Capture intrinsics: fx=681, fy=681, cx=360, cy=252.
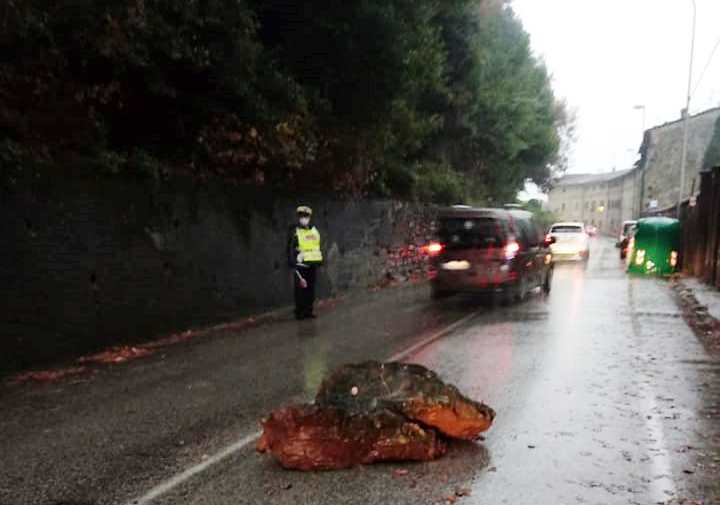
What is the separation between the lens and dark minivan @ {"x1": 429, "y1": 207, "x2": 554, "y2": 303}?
44.2 ft

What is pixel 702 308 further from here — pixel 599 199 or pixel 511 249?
pixel 599 199

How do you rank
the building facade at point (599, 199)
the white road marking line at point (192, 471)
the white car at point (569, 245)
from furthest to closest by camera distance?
1. the building facade at point (599, 199)
2. the white car at point (569, 245)
3. the white road marking line at point (192, 471)

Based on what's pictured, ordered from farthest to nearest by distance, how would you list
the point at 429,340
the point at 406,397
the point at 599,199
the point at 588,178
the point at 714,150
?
the point at 588,178, the point at 599,199, the point at 714,150, the point at 429,340, the point at 406,397

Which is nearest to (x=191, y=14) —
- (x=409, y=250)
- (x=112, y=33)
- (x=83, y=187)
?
(x=112, y=33)

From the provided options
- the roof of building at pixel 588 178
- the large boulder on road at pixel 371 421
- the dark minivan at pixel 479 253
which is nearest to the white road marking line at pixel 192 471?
the large boulder on road at pixel 371 421

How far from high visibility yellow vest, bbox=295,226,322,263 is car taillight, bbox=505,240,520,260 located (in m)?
3.90

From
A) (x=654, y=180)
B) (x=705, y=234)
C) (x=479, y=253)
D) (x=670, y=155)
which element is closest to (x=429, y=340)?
(x=479, y=253)

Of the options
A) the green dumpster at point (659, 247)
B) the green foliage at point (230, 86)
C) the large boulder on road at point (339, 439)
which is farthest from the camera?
the green dumpster at point (659, 247)

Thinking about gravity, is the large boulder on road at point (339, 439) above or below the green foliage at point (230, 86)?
below

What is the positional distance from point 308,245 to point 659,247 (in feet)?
47.1

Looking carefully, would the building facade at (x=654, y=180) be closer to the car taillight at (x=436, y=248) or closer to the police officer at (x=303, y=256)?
the car taillight at (x=436, y=248)

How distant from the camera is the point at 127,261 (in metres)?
9.46

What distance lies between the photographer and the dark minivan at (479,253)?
531 inches

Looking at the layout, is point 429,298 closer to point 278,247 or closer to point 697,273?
point 278,247
